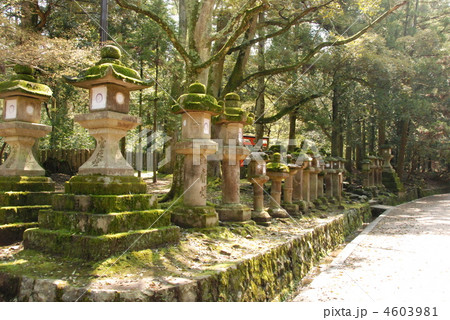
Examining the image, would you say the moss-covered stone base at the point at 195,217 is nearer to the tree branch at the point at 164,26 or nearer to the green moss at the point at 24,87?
the green moss at the point at 24,87

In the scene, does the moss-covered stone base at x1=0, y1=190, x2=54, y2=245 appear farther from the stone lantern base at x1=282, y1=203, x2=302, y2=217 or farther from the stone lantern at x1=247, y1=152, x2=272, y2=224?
the stone lantern base at x1=282, y1=203, x2=302, y2=217

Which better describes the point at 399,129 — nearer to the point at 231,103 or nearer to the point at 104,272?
the point at 231,103

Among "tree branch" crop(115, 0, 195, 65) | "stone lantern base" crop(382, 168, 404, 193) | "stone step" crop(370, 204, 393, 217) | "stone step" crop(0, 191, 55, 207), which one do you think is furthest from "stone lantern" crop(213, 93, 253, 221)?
"stone lantern base" crop(382, 168, 404, 193)

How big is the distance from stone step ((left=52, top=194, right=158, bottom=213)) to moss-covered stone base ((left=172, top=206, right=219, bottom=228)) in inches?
53.7

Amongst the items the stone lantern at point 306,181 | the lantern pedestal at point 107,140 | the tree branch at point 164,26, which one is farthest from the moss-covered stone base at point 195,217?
the stone lantern at point 306,181

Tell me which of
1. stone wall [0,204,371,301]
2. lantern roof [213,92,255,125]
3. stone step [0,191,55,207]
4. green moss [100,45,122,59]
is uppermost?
green moss [100,45,122,59]

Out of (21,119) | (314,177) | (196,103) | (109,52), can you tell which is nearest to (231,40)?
(196,103)

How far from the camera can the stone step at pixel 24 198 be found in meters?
5.61

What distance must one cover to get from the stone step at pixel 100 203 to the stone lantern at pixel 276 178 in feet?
14.2

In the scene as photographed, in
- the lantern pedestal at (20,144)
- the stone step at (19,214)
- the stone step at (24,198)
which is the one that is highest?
the lantern pedestal at (20,144)

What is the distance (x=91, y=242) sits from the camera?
420 cm

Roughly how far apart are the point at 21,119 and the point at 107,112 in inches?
80.8

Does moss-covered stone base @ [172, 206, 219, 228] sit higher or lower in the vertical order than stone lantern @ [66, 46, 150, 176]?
lower

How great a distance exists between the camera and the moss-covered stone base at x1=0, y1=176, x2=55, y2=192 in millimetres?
5844
